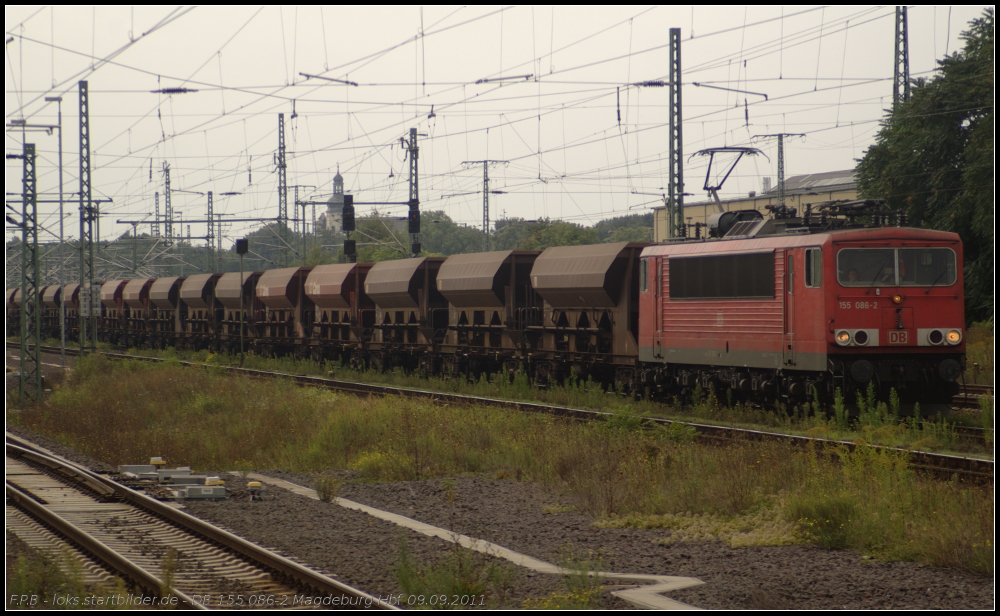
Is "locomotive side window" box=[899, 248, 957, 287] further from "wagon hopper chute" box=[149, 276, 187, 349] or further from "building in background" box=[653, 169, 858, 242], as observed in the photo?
"building in background" box=[653, 169, 858, 242]

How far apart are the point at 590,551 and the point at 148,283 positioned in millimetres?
46315

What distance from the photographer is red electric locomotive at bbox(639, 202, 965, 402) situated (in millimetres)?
16188

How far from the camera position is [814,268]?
53.8ft

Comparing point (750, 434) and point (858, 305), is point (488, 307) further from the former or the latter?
point (750, 434)

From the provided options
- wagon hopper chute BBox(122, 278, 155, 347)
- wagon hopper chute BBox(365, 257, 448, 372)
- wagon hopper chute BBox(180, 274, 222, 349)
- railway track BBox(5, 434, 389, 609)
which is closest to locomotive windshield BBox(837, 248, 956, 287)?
railway track BBox(5, 434, 389, 609)

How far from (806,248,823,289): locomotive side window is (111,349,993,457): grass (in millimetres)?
2006

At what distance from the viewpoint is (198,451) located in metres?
17.4

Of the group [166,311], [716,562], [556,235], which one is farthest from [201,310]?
[556,235]

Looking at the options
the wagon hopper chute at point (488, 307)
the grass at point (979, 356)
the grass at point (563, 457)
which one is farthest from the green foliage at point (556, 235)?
the grass at point (563, 457)

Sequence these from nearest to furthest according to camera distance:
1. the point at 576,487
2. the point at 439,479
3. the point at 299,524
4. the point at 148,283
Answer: the point at 299,524, the point at 576,487, the point at 439,479, the point at 148,283

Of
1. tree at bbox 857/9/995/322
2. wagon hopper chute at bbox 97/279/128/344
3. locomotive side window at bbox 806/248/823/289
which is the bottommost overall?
wagon hopper chute at bbox 97/279/128/344

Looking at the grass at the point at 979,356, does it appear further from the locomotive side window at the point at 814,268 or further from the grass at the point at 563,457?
the grass at the point at 563,457

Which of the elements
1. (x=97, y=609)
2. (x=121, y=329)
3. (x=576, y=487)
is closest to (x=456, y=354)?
(x=576, y=487)

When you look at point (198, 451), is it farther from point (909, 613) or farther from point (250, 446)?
point (909, 613)
